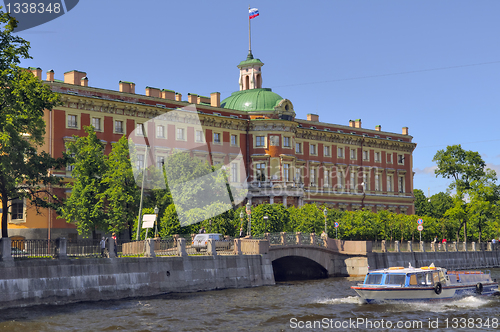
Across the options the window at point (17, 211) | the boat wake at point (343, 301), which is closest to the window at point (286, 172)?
the window at point (17, 211)

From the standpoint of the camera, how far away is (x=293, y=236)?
52.4 meters

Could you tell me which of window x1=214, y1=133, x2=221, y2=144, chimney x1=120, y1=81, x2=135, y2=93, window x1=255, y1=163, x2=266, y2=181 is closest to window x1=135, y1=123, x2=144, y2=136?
chimney x1=120, y1=81, x2=135, y2=93

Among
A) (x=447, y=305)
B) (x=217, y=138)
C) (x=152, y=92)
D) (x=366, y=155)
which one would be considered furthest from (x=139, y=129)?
(x=447, y=305)

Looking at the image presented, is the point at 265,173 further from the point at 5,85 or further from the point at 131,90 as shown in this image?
the point at 5,85

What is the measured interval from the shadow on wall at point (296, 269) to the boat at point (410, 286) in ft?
57.3

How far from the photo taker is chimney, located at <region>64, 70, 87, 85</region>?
6669 cm

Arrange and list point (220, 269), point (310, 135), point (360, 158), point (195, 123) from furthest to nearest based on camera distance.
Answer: point (360, 158) < point (310, 135) < point (195, 123) < point (220, 269)

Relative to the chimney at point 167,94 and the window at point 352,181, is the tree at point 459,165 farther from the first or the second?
the chimney at point 167,94

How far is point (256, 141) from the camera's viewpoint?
83.8 metres

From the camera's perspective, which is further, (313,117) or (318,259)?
(313,117)

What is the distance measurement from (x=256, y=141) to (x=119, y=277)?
1881 inches

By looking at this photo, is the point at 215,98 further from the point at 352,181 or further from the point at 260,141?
the point at 352,181

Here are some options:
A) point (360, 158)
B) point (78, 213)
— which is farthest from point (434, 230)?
point (78, 213)

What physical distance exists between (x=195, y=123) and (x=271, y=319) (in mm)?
48258
